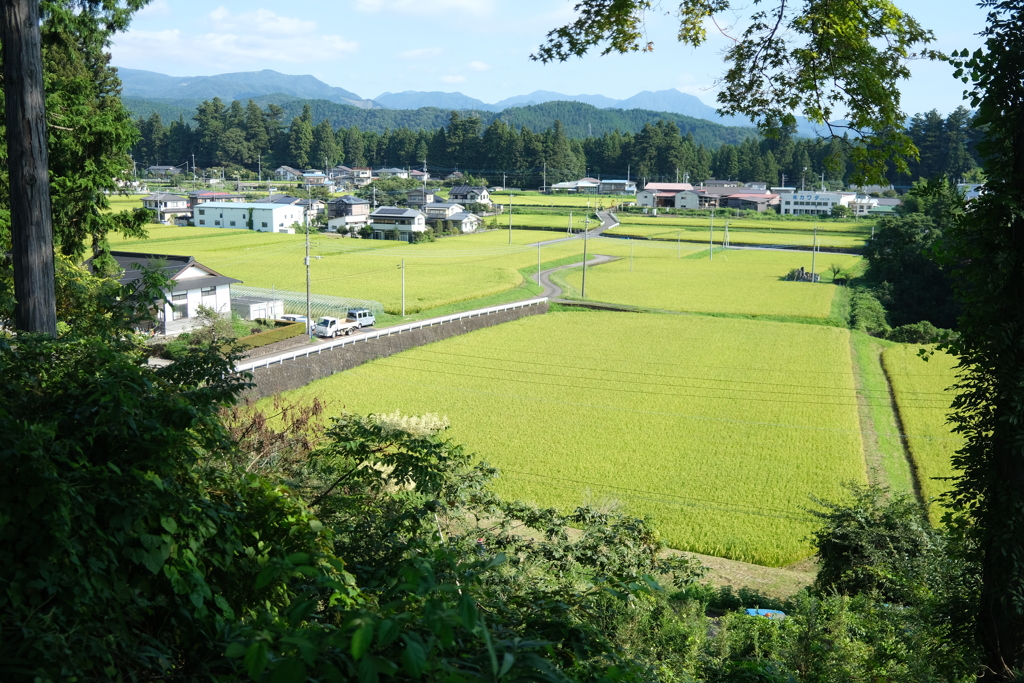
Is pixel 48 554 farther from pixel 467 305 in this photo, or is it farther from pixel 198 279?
pixel 467 305

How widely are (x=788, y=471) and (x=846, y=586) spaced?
17.6ft

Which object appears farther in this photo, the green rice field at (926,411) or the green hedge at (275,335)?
the green hedge at (275,335)

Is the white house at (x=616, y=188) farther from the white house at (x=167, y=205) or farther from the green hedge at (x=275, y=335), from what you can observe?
the green hedge at (x=275, y=335)

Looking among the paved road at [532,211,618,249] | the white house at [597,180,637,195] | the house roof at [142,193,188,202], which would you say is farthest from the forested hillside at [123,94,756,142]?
the house roof at [142,193,188,202]

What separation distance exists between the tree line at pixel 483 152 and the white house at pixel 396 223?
2947 cm

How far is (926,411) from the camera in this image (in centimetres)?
1845

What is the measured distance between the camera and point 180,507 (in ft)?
9.26

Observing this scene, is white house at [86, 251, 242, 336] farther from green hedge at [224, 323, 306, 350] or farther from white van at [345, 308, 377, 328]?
white van at [345, 308, 377, 328]

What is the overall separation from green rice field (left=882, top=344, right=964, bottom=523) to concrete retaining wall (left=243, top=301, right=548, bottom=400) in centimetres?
1283

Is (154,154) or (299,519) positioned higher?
(154,154)

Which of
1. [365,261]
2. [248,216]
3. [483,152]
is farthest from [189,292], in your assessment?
[483,152]

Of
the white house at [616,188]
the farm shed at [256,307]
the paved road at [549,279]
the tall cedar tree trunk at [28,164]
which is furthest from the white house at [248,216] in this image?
the tall cedar tree trunk at [28,164]

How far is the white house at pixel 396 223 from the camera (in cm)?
5006

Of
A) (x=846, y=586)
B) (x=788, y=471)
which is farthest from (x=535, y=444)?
(x=846, y=586)
